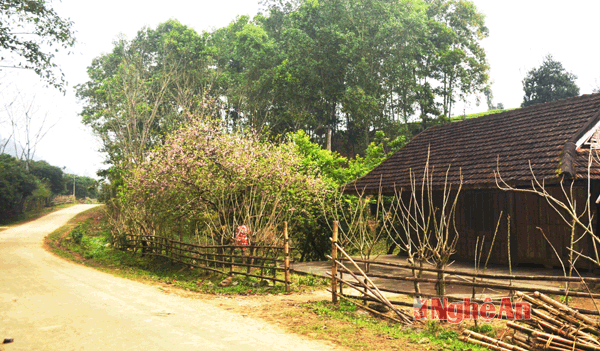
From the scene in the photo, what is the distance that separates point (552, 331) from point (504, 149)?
27.1ft

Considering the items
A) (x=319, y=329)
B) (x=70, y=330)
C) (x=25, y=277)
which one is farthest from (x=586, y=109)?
(x=25, y=277)

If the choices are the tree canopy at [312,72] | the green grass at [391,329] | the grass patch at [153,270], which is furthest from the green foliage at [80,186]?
the green grass at [391,329]

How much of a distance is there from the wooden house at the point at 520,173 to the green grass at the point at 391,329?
12.5 feet

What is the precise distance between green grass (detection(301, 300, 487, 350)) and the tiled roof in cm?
297

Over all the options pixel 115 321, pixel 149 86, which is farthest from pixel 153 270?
pixel 149 86

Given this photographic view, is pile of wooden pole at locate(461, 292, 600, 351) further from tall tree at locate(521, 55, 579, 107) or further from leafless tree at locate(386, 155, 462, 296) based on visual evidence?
tall tree at locate(521, 55, 579, 107)

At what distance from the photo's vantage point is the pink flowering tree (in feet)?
43.4

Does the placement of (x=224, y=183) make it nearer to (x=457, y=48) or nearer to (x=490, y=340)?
(x=490, y=340)

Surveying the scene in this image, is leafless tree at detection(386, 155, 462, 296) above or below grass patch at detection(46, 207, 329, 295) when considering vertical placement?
above

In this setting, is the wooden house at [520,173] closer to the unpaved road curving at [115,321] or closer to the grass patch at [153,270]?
the grass patch at [153,270]

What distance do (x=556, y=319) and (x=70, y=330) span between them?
6.30 metres

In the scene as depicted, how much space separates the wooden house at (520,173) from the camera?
35.3 feet

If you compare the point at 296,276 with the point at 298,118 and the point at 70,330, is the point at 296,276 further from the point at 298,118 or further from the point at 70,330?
the point at 298,118

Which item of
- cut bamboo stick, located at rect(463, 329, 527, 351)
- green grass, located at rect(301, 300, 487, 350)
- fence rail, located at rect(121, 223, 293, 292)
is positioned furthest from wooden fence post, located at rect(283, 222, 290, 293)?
cut bamboo stick, located at rect(463, 329, 527, 351)
